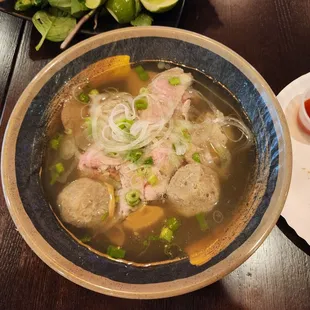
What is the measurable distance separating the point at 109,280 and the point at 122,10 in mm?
1280

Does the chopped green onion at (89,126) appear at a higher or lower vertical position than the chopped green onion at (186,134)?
lower

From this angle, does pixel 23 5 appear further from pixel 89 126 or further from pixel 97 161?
pixel 97 161

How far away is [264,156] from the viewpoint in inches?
54.4

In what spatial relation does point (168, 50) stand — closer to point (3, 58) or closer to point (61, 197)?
point (61, 197)

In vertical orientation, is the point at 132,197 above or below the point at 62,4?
below

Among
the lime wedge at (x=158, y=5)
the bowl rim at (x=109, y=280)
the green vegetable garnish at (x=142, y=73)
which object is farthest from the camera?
the lime wedge at (x=158, y=5)

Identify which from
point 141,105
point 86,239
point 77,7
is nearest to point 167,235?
Answer: point 86,239

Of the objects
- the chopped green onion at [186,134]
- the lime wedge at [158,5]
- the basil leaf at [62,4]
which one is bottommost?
the chopped green onion at [186,134]

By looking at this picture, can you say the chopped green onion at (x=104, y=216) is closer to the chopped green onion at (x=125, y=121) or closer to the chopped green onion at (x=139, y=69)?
the chopped green onion at (x=125, y=121)

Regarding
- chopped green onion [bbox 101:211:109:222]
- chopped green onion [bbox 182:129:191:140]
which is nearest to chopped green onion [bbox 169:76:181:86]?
chopped green onion [bbox 182:129:191:140]

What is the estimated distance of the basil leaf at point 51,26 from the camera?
1847mm

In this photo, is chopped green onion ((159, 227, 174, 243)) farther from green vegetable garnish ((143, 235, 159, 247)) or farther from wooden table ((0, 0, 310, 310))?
wooden table ((0, 0, 310, 310))

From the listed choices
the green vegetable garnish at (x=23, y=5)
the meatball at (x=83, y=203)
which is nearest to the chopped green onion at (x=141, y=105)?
the meatball at (x=83, y=203)

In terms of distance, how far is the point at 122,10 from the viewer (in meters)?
1.84
